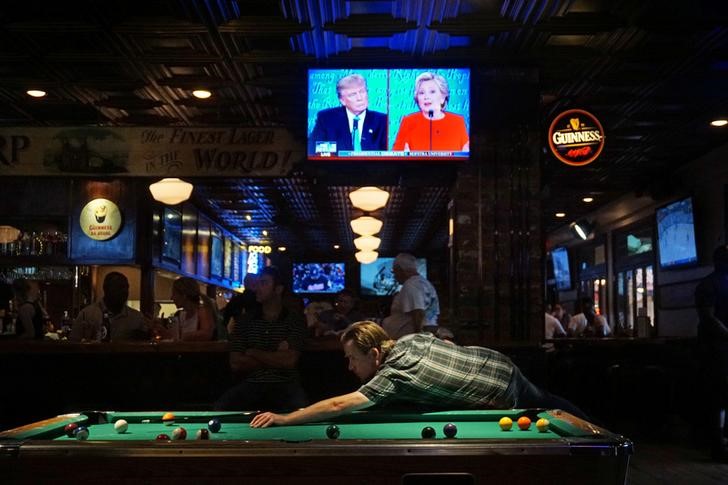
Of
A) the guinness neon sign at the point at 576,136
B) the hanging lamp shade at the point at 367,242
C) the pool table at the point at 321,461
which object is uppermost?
the guinness neon sign at the point at 576,136

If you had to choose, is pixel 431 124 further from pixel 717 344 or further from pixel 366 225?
pixel 366 225

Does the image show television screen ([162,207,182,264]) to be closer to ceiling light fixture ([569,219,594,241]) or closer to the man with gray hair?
the man with gray hair

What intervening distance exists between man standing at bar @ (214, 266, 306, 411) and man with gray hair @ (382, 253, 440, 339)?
138cm

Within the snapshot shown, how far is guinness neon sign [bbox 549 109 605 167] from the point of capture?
7840 mm

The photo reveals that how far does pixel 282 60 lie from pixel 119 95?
2.23 m

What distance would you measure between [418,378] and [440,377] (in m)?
0.14

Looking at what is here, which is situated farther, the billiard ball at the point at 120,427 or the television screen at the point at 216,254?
the television screen at the point at 216,254

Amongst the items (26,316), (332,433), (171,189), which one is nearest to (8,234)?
(171,189)

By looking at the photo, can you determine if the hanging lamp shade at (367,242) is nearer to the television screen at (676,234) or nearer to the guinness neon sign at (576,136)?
the television screen at (676,234)

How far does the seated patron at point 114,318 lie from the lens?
23.1ft

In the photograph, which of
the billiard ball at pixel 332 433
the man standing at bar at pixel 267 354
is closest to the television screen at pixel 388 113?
the man standing at bar at pixel 267 354

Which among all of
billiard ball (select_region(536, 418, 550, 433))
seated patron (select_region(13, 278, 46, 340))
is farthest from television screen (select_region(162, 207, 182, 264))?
billiard ball (select_region(536, 418, 550, 433))

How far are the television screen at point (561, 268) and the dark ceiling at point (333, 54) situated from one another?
10.2 metres

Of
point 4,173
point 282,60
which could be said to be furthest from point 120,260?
point 282,60
